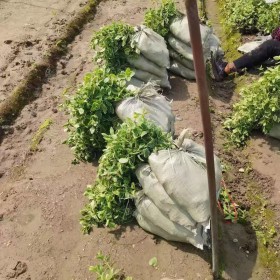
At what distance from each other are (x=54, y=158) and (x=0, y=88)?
183 cm

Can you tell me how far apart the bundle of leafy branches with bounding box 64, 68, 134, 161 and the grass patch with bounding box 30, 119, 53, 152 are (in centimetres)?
80

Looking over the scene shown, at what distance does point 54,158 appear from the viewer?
16.3 feet

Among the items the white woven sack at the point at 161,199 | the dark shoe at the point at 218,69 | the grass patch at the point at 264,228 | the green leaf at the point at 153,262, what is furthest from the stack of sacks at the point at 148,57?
the green leaf at the point at 153,262

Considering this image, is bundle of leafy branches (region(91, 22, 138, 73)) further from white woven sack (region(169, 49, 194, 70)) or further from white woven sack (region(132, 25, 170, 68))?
white woven sack (region(169, 49, 194, 70))

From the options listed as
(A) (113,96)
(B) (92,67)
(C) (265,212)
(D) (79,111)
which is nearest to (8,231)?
(D) (79,111)

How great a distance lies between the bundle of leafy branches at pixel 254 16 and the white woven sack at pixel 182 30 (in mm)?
1460

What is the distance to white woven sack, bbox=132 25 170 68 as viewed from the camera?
5629 mm

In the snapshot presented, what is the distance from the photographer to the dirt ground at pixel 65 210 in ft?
12.0

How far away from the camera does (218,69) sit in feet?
21.3

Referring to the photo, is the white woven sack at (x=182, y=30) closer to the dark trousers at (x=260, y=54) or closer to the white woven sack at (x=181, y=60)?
the white woven sack at (x=181, y=60)

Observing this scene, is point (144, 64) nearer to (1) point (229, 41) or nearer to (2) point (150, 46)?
(2) point (150, 46)

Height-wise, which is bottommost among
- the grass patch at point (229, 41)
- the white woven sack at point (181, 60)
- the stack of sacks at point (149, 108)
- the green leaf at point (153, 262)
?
the grass patch at point (229, 41)

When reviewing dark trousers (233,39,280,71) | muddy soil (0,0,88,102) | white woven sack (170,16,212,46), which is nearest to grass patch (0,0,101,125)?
muddy soil (0,0,88,102)

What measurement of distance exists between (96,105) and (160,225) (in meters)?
1.43
